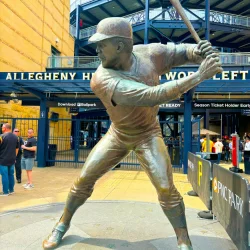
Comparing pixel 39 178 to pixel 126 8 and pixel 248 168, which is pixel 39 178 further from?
pixel 126 8

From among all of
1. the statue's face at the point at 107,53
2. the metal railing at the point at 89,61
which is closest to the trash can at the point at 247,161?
the metal railing at the point at 89,61

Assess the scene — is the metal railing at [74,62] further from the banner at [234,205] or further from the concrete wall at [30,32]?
the banner at [234,205]

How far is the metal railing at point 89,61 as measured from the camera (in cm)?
1466

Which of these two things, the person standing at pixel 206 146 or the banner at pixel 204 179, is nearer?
the banner at pixel 204 179

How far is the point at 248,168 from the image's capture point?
11172 millimetres

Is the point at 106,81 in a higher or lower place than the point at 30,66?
lower

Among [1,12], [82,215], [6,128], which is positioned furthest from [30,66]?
[82,215]

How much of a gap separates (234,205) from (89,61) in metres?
13.3

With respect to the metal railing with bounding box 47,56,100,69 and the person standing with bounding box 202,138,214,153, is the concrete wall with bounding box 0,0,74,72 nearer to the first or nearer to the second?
the metal railing with bounding box 47,56,100,69

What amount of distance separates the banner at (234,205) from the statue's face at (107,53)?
1785 mm

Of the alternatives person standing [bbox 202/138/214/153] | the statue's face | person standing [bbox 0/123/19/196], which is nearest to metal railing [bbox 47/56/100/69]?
person standing [bbox 202/138/214/153]

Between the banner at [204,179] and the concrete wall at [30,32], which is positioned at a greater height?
the concrete wall at [30,32]

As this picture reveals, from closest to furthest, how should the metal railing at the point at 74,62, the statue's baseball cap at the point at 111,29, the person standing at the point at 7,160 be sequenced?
1. the statue's baseball cap at the point at 111,29
2. the person standing at the point at 7,160
3. the metal railing at the point at 74,62

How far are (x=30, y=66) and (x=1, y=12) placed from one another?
12.6 feet
